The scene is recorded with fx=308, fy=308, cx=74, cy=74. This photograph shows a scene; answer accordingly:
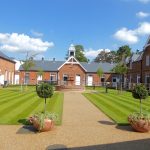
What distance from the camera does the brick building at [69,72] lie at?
63156 millimetres

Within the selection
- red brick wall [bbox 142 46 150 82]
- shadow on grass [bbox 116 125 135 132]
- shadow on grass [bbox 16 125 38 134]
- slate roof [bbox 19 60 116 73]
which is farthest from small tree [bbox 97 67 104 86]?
shadow on grass [bbox 16 125 38 134]

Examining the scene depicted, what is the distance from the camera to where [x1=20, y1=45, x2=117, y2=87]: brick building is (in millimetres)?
63156

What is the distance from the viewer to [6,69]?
58344mm

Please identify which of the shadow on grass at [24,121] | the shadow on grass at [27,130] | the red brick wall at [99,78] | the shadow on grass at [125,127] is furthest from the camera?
the red brick wall at [99,78]

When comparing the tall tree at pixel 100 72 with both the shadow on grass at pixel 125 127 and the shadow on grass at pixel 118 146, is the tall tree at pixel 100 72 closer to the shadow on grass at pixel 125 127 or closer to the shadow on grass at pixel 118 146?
the shadow on grass at pixel 125 127

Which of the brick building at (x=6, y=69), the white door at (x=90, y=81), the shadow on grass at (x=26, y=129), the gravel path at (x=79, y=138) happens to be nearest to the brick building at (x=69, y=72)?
the white door at (x=90, y=81)

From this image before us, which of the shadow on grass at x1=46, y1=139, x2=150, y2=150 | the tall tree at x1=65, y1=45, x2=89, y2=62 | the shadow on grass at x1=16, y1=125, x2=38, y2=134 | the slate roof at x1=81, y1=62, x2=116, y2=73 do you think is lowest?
the shadow on grass at x1=46, y1=139, x2=150, y2=150

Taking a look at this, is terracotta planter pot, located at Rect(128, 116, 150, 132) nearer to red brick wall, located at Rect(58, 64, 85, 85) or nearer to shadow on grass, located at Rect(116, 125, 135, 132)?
shadow on grass, located at Rect(116, 125, 135, 132)

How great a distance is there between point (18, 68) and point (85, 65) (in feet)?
48.4

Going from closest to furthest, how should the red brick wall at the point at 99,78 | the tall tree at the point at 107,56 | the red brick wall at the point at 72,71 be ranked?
the red brick wall at the point at 72,71 → the red brick wall at the point at 99,78 → the tall tree at the point at 107,56

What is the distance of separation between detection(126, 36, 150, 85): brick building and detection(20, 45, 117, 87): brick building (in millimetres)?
9131

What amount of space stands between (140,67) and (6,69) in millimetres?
24870

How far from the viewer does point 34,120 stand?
1230 centimetres

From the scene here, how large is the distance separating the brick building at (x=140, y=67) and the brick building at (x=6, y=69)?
2251 cm
